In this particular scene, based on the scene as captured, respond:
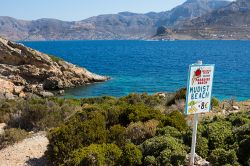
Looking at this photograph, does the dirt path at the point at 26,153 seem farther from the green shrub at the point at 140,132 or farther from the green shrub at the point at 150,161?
the green shrub at the point at 150,161

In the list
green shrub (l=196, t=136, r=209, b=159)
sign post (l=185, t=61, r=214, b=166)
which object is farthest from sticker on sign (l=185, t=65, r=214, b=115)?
green shrub (l=196, t=136, r=209, b=159)

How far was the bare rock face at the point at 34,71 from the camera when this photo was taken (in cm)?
4519

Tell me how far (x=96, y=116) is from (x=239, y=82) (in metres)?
36.9

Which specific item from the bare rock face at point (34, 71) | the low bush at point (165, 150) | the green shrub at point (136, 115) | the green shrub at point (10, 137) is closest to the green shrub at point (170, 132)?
the low bush at point (165, 150)

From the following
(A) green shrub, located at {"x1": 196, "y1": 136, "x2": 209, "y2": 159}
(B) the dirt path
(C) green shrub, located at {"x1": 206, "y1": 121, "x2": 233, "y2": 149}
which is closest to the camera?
(A) green shrub, located at {"x1": 196, "y1": 136, "x2": 209, "y2": 159}

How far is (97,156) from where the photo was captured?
9.02 metres

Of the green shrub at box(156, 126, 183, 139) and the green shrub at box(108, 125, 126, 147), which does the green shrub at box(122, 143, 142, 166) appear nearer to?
the green shrub at box(156, 126, 183, 139)

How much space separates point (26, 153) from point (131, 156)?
4.48m

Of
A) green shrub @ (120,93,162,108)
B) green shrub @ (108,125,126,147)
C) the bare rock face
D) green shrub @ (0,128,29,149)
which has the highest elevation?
green shrub @ (108,125,126,147)

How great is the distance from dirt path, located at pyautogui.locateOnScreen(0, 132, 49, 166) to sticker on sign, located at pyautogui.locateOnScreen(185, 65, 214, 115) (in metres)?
5.10

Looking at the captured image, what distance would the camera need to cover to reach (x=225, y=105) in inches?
821

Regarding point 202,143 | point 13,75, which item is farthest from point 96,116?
point 13,75

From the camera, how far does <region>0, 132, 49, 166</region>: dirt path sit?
37.9ft

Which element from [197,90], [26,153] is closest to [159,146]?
[197,90]
